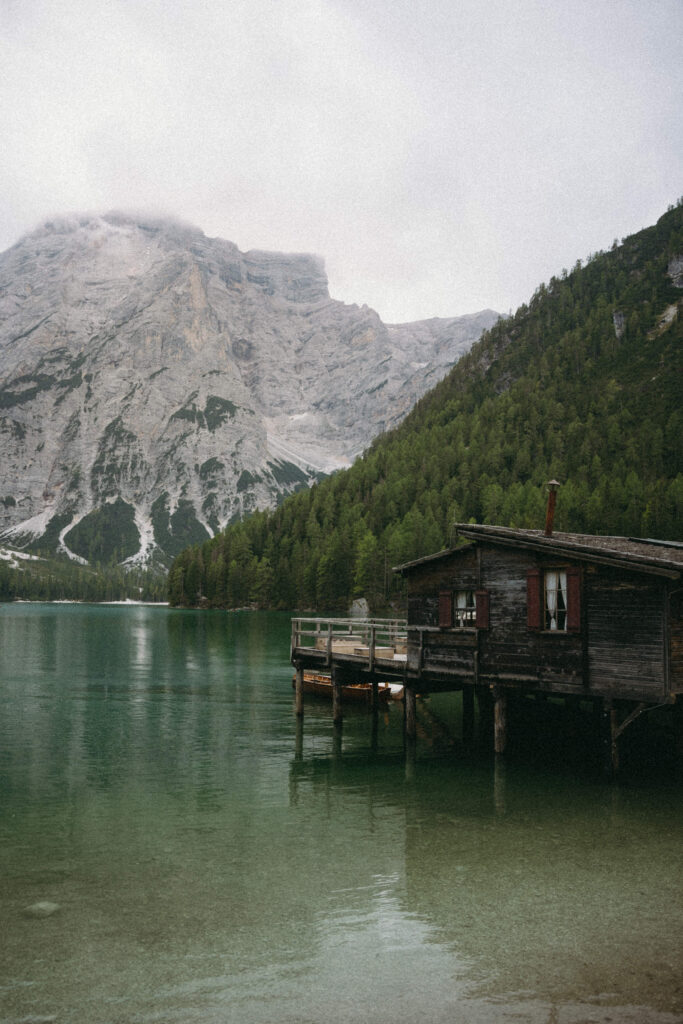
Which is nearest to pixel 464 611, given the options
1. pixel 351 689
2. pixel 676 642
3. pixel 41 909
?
pixel 676 642

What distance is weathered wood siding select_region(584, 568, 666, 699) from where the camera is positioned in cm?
2381

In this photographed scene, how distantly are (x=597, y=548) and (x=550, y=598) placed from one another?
323cm

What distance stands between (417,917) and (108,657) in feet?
223

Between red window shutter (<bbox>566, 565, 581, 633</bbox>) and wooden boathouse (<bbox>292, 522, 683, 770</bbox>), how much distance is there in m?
0.04

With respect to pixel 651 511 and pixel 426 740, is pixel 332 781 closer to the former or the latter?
pixel 426 740

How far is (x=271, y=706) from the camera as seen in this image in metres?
46.5

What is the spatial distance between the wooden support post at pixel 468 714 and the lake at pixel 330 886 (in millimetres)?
2577

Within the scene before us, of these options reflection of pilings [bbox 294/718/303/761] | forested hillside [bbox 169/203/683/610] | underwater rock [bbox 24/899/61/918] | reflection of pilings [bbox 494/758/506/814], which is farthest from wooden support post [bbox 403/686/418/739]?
forested hillside [bbox 169/203/683/610]

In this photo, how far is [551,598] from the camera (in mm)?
27391

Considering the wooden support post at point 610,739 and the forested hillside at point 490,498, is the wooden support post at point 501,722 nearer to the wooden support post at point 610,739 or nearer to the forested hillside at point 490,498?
the wooden support post at point 610,739

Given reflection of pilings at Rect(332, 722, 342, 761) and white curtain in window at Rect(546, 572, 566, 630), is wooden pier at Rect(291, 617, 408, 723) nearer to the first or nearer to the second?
reflection of pilings at Rect(332, 722, 342, 761)

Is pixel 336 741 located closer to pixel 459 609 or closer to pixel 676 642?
pixel 459 609

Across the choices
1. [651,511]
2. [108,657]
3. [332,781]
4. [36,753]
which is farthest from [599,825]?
[651,511]

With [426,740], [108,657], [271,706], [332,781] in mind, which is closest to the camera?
[332,781]
